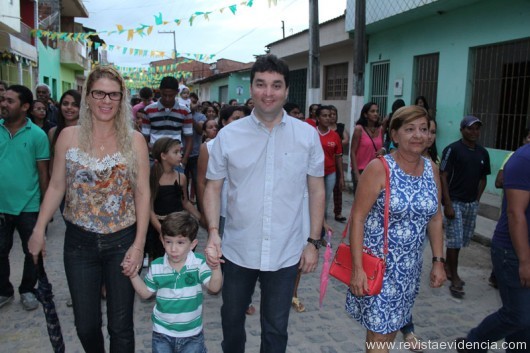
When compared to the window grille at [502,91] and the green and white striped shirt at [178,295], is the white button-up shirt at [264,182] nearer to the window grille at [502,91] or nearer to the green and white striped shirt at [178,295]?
the green and white striped shirt at [178,295]

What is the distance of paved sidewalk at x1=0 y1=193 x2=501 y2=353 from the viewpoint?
3719mm

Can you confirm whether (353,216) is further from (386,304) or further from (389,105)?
(389,105)

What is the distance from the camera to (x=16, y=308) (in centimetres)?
428

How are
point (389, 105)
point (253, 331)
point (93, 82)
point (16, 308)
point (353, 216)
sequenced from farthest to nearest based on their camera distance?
point (389, 105)
point (16, 308)
point (253, 331)
point (353, 216)
point (93, 82)

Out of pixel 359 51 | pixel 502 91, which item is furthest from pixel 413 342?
pixel 359 51

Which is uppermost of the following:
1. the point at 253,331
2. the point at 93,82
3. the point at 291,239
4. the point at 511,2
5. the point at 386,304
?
the point at 511,2

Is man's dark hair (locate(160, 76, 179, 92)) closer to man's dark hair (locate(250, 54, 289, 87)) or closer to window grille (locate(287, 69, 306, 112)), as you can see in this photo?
man's dark hair (locate(250, 54, 289, 87))

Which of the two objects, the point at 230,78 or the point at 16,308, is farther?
the point at 230,78

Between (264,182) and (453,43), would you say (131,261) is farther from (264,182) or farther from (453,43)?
(453,43)

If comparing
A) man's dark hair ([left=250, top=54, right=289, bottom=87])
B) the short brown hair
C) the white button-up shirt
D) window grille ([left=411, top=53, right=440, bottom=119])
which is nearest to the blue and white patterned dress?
the short brown hair

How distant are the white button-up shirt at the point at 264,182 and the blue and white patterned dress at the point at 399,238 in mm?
485

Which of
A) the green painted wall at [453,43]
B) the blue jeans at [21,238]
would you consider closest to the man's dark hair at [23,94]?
the blue jeans at [21,238]

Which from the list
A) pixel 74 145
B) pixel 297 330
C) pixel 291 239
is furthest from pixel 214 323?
pixel 74 145

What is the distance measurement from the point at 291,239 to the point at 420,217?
783 mm
